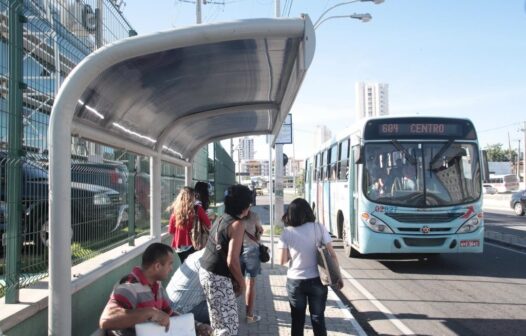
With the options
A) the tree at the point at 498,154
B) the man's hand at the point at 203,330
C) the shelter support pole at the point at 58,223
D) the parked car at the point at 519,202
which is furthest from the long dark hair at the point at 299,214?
the tree at the point at 498,154

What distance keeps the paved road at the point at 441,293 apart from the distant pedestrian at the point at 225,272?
2934 mm

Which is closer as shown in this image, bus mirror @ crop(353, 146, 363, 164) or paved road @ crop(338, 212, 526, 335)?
paved road @ crop(338, 212, 526, 335)

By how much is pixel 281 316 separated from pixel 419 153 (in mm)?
5132

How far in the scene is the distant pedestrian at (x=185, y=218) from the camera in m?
6.21

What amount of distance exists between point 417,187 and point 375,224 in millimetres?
1113

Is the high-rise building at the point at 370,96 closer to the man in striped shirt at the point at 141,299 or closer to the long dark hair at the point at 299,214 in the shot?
the long dark hair at the point at 299,214

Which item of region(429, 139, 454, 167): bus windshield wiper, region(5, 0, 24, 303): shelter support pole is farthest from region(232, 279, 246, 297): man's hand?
region(429, 139, 454, 167): bus windshield wiper

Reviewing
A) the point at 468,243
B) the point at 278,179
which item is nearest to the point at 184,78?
the point at 468,243

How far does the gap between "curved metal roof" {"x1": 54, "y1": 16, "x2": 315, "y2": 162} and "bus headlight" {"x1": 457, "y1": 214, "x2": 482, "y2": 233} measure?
471 cm

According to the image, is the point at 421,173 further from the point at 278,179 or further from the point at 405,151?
the point at 278,179

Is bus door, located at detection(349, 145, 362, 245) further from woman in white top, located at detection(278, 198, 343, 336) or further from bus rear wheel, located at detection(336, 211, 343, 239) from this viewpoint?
woman in white top, located at detection(278, 198, 343, 336)

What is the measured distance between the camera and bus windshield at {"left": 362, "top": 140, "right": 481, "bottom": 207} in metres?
10.2

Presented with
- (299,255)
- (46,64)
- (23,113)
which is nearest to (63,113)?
(23,113)

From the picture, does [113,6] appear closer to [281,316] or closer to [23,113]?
[23,113]
